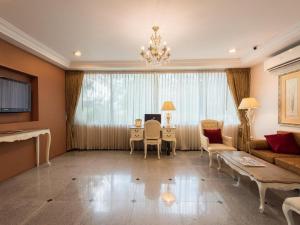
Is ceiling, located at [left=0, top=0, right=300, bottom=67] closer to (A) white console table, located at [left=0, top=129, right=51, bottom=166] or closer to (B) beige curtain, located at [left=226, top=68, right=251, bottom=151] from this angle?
(B) beige curtain, located at [left=226, top=68, right=251, bottom=151]

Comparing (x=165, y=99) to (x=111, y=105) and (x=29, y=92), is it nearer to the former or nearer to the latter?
(x=111, y=105)

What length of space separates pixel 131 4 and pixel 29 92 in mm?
3185

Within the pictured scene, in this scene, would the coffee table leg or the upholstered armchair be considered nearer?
the coffee table leg

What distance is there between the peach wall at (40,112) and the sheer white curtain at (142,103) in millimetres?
665

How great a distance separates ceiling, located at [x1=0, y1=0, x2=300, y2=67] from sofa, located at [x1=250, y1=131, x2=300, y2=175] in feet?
6.75

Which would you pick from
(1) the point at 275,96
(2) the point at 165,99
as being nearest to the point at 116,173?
(2) the point at 165,99

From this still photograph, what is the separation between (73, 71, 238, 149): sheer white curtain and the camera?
5926mm

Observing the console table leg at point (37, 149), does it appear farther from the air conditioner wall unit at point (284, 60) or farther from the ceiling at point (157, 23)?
the air conditioner wall unit at point (284, 60)

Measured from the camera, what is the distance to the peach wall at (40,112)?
11.7 feet

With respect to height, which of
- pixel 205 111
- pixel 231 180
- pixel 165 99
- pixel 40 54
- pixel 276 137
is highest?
pixel 40 54

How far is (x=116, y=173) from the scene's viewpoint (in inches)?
154

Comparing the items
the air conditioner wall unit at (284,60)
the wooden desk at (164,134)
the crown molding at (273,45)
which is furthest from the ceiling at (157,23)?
the wooden desk at (164,134)

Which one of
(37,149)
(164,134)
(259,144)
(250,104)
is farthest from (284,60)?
(37,149)

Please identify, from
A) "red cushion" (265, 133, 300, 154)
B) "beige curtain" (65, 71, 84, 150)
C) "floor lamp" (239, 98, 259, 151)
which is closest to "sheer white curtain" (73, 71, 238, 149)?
"beige curtain" (65, 71, 84, 150)
